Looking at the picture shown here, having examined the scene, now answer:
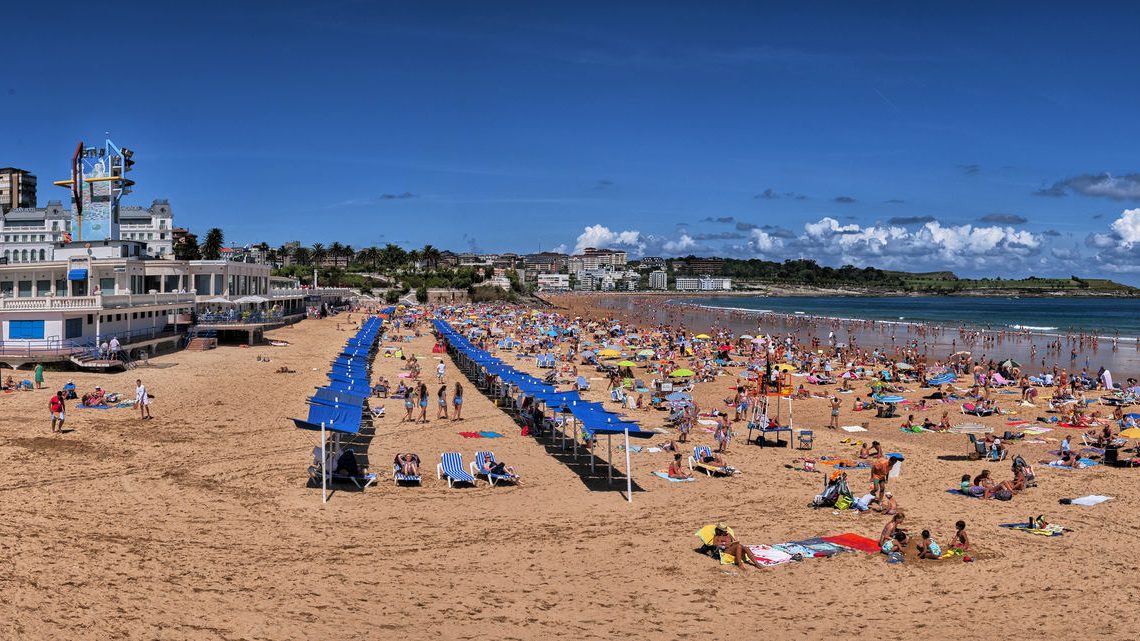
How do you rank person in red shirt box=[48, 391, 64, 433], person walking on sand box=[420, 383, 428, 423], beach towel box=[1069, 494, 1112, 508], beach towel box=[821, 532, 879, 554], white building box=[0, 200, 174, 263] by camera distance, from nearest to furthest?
1. beach towel box=[821, 532, 879, 554]
2. beach towel box=[1069, 494, 1112, 508]
3. person in red shirt box=[48, 391, 64, 433]
4. person walking on sand box=[420, 383, 428, 423]
5. white building box=[0, 200, 174, 263]

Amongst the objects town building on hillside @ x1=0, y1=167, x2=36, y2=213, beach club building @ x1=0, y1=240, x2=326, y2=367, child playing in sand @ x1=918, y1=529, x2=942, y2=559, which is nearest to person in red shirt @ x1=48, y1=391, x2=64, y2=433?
beach club building @ x1=0, y1=240, x2=326, y2=367

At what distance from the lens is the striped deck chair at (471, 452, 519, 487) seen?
13.7 meters

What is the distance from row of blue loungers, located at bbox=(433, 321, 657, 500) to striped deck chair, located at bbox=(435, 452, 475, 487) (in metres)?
2.22

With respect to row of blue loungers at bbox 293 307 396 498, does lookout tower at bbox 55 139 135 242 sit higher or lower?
higher

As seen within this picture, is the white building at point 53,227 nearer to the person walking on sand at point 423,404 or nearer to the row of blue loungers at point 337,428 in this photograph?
the person walking on sand at point 423,404

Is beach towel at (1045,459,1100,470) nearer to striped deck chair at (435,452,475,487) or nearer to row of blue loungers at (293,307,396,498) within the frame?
striped deck chair at (435,452,475,487)

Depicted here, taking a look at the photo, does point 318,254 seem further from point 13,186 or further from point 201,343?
point 201,343

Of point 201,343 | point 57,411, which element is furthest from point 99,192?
point 57,411

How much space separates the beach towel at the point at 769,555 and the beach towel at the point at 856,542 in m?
1.00

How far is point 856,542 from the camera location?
35.3 ft

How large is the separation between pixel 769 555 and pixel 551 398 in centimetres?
774

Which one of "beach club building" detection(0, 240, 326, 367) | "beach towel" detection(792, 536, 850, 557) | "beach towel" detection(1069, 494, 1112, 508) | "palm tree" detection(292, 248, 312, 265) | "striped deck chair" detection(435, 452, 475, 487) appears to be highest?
"palm tree" detection(292, 248, 312, 265)

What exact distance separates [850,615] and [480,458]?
7523mm

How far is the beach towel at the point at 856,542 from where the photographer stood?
416 inches
